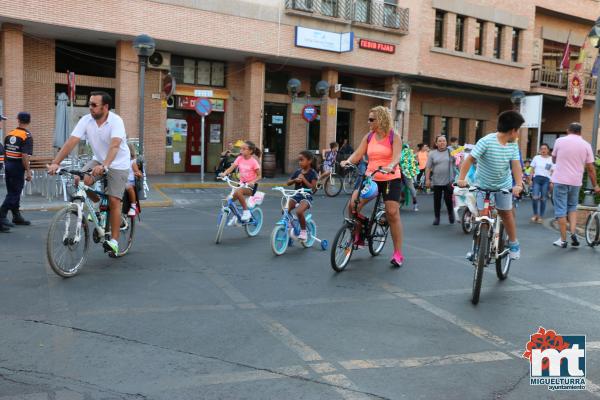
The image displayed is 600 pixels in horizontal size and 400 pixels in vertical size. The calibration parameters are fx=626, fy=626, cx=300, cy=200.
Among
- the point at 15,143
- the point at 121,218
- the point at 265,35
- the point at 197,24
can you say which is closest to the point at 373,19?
the point at 265,35

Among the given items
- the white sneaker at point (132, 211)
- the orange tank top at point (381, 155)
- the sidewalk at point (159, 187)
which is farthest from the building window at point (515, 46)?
the white sneaker at point (132, 211)

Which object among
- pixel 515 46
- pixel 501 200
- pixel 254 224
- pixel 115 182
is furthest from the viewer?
pixel 515 46

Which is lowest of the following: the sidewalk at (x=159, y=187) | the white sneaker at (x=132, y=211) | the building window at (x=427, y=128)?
the sidewalk at (x=159, y=187)

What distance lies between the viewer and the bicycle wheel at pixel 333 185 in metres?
19.0

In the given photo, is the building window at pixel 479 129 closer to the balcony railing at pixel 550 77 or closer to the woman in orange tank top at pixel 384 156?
the balcony railing at pixel 550 77

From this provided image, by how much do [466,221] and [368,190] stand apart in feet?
15.3

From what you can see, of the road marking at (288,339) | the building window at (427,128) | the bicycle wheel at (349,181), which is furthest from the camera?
the building window at (427,128)

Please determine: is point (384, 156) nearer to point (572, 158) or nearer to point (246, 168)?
point (246, 168)

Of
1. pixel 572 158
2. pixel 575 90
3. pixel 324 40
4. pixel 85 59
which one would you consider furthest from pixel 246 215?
pixel 575 90

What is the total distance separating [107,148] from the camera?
23.1ft

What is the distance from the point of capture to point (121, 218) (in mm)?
7781

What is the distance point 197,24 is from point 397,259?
639 inches

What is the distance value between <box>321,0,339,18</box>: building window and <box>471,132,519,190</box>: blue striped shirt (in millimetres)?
19352

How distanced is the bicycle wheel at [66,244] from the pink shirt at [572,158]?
7.19 metres
